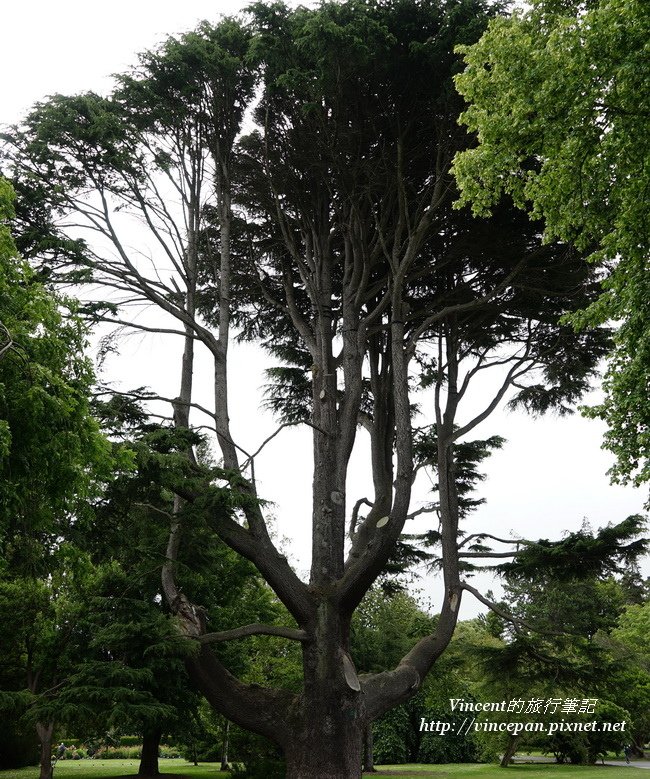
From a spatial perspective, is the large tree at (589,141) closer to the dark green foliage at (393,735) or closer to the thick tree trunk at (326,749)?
the thick tree trunk at (326,749)

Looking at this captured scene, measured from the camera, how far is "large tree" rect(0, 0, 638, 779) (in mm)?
11148

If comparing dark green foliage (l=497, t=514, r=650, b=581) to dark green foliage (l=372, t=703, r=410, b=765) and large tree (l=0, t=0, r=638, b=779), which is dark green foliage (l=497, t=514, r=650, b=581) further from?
dark green foliage (l=372, t=703, r=410, b=765)

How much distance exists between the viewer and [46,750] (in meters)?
16.5

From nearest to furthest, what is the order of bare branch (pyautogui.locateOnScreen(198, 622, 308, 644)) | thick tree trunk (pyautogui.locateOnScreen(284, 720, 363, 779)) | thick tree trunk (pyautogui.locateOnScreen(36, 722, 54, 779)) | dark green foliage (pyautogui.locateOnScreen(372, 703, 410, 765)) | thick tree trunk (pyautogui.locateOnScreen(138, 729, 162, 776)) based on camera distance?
thick tree trunk (pyautogui.locateOnScreen(284, 720, 363, 779)) → bare branch (pyautogui.locateOnScreen(198, 622, 308, 644)) → thick tree trunk (pyautogui.locateOnScreen(36, 722, 54, 779)) → thick tree trunk (pyautogui.locateOnScreen(138, 729, 162, 776)) → dark green foliage (pyautogui.locateOnScreen(372, 703, 410, 765))

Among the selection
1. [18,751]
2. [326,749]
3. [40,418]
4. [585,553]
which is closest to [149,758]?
[18,751]

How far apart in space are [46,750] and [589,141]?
55.2 feet

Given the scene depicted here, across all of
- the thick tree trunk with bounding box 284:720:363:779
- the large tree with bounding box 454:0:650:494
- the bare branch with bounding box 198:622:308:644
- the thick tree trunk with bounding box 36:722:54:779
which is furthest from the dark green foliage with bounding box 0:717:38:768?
the large tree with bounding box 454:0:650:494

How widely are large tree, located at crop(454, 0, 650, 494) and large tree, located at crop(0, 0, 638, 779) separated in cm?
255

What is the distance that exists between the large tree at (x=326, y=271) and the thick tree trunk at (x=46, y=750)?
7.48m

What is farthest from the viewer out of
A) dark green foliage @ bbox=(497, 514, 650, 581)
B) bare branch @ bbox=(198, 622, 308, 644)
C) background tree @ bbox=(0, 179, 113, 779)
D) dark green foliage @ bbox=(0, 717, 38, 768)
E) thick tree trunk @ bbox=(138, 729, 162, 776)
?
dark green foliage @ bbox=(0, 717, 38, 768)

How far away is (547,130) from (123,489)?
742 cm

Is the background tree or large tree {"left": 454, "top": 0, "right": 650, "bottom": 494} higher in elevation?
large tree {"left": 454, "top": 0, "right": 650, "bottom": 494}

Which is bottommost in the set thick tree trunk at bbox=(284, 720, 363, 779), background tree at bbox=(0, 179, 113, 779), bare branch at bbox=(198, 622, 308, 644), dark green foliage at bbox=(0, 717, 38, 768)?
dark green foliage at bbox=(0, 717, 38, 768)

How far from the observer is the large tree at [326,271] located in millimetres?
11148
